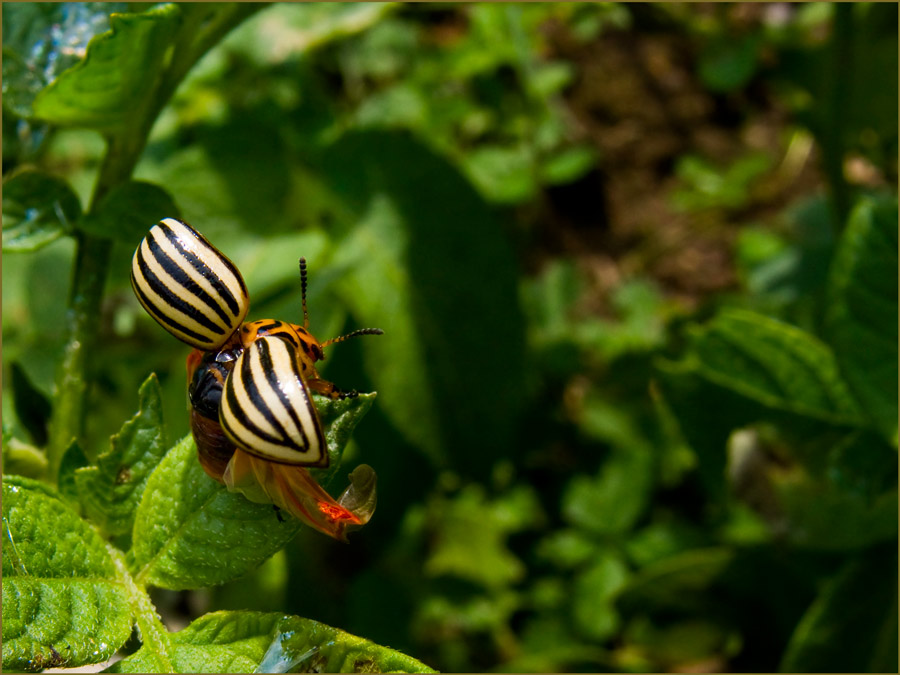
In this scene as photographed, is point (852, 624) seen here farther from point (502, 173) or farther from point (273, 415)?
point (502, 173)

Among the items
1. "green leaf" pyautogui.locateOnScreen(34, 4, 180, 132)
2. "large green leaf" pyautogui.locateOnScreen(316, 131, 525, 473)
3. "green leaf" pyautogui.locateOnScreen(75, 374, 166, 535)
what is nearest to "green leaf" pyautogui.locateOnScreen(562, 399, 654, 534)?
"large green leaf" pyautogui.locateOnScreen(316, 131, 525, 473)

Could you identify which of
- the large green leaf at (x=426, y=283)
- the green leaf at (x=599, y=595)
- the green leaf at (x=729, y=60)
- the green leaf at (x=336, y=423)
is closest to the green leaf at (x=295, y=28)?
the large green leaf at (x=426, y=283)

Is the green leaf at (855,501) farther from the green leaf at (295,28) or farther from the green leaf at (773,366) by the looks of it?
the green leaf at (295,28)

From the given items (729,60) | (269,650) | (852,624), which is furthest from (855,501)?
(729,60)

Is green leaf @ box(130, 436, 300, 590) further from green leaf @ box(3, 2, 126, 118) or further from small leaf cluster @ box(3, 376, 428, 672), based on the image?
green leaf @ box(3, 2, 126, 118)

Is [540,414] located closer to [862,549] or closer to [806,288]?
[806,288]

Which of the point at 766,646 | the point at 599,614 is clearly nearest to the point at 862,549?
the point at 766,646
